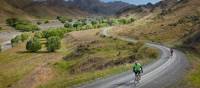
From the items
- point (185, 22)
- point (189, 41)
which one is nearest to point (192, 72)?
point (189, 41)

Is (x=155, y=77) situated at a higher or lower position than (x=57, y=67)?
higher

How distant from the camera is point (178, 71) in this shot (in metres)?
67.9

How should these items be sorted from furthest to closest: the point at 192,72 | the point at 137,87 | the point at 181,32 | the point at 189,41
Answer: the point at 181,32 → the point at 189,41 → the point at 192,72 → the point at 137,87

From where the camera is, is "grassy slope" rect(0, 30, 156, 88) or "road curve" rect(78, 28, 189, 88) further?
"grassy slope" rect(0, 30, 156, 88)

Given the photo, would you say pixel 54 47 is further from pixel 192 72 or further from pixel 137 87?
pixel 137 87

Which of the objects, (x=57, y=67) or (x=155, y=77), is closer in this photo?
(x=155, y=77)

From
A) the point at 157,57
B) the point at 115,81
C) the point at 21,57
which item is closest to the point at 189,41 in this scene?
the point at 157,57

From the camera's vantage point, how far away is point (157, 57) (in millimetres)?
88250

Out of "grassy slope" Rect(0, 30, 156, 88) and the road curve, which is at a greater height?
the road curve

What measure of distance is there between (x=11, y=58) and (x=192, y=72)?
246ft

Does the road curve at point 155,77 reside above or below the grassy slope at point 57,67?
above

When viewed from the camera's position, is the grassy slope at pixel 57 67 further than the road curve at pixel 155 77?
Yes

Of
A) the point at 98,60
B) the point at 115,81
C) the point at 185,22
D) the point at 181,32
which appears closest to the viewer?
the point at 115,81

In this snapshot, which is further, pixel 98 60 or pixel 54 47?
pixel 54 47
